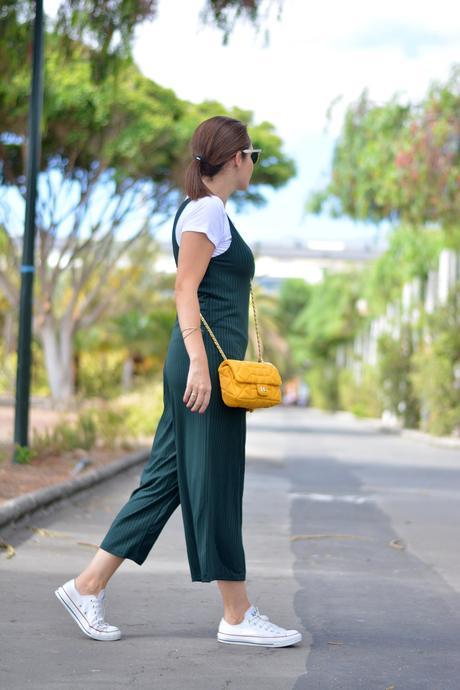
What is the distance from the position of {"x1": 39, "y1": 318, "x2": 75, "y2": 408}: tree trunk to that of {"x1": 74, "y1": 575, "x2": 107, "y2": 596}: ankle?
27.9 meters

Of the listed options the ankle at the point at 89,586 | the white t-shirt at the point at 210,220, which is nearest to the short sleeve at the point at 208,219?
the white t-shirt at the point at 210,220

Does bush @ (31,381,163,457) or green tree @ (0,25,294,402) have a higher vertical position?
green tree @ (0,25,294,402)

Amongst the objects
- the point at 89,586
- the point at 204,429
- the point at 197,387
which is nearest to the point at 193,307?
the point at 197,387

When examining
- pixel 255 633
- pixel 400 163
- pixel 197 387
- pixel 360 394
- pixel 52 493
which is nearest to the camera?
pixel 197 387

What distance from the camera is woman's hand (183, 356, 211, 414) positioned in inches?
197

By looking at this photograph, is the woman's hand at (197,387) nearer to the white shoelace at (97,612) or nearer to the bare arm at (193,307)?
the bare arm at (193,307)

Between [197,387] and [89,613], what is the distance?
1.05 metres

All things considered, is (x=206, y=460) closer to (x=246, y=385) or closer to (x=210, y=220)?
(x=246, y=385)

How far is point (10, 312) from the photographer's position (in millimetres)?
51375

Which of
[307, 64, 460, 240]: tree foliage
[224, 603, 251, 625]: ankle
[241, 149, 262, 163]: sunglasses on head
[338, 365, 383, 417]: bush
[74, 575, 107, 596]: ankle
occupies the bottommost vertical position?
[338, 365, 383, 417]: bush

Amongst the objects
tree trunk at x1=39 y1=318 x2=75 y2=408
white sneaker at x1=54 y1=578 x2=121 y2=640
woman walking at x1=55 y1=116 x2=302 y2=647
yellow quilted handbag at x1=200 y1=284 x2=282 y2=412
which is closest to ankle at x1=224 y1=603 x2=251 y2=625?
woman walking at x1=55 y1=116 x2=302 y2=647

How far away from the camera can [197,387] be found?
5.01 meters

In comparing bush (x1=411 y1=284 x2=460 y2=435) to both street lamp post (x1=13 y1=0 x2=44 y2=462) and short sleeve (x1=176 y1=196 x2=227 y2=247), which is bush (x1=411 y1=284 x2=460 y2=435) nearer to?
street lamp post (x1=13 y1=0 x2=44 y2=462)

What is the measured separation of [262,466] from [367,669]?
12780mm
